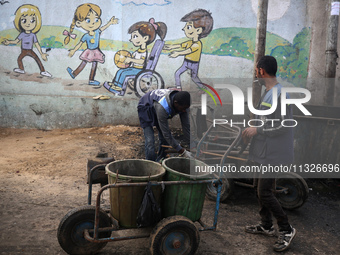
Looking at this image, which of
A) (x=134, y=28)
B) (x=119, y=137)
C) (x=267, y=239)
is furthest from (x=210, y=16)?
(x=267, y=239)

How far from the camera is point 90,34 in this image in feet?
30.0

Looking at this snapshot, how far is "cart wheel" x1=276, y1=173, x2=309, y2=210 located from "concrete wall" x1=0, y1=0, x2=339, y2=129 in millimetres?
5483

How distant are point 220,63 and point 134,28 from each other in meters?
2.94

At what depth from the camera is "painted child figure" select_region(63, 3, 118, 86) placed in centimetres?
907

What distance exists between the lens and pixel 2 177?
5246 millimetres

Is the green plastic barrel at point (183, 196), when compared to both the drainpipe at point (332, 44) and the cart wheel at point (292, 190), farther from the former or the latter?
the drainpipe at point (332, 44)

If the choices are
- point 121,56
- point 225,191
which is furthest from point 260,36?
point 121,56

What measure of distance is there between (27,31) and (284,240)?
9.14 m

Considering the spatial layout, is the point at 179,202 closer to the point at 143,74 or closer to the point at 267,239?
the point at 267,239

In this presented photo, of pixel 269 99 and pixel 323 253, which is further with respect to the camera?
pixel 323 253

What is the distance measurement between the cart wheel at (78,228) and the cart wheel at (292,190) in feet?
8.76

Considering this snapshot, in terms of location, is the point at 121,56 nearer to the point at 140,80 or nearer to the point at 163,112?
the point at 140,80

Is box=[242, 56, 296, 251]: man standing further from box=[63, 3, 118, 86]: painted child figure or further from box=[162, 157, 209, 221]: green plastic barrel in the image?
box=[63, 3, 118, 86]: painted child figure

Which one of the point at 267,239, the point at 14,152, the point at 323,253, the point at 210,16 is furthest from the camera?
the point at 210,16
